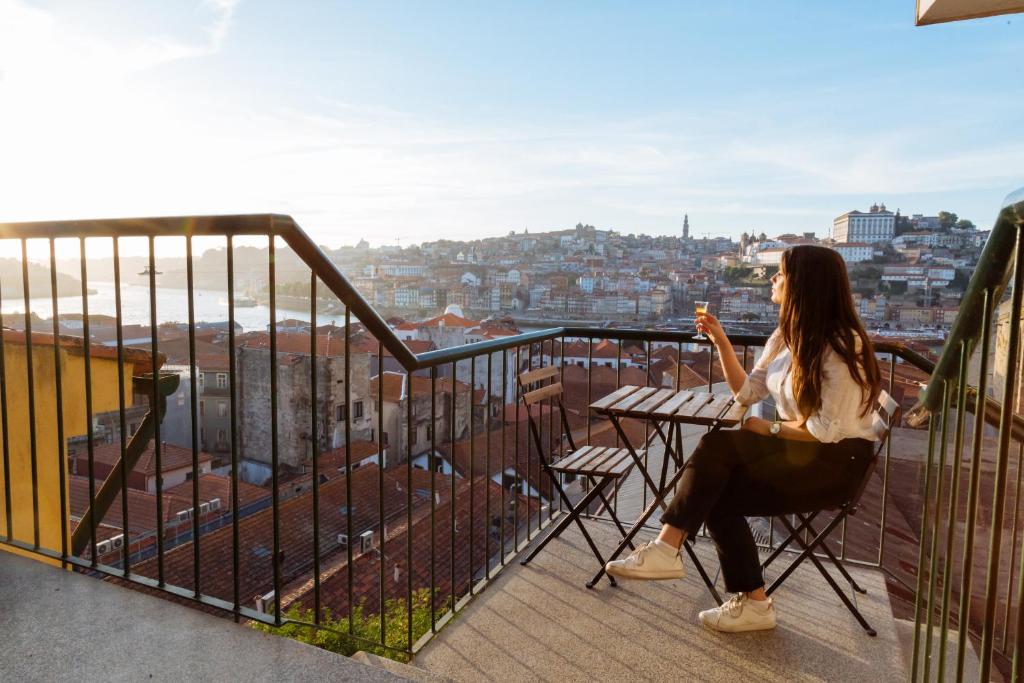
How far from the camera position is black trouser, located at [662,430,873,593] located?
251cm

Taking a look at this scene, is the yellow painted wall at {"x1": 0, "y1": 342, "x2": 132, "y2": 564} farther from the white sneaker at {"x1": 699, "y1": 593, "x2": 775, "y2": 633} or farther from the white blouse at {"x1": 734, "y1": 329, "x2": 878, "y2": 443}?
the white blouse at {"x1": 734, "y1": 329, "x2": 878, "y2": 443}

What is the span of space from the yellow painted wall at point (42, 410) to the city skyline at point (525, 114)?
48.3ft

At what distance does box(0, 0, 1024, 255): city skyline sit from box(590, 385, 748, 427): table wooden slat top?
1663cm


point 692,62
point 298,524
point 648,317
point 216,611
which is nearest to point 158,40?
point 298,524

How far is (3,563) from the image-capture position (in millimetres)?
2371

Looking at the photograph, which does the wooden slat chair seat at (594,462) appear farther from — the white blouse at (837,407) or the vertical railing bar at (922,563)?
the vertical railing bar at (922,563)

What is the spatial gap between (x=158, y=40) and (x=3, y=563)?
36604 mm

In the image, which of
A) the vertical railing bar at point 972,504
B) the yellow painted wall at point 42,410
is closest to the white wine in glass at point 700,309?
the vertical railing bar at point 972,504

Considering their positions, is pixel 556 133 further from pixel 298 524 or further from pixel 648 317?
pixel 298 524

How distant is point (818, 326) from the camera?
2.48 meters

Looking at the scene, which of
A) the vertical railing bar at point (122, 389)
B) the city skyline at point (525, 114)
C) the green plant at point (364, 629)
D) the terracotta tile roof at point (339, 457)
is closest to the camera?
the vertical railing bar at point (122, 389)

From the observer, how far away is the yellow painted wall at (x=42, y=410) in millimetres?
3445

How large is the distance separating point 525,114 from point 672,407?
64.7 metres

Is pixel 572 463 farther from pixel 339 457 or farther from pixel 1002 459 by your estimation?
pixel 339 457
